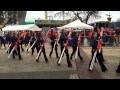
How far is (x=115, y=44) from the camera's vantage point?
30156 millimetres

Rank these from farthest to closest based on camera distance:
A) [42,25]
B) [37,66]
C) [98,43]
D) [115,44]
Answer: [42,25]
[115,44]
[37,66]
[98,43]

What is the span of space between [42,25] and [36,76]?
107ft

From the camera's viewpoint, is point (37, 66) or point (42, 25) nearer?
point (37, 66)

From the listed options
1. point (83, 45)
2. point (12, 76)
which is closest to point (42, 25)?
point (83, 45)

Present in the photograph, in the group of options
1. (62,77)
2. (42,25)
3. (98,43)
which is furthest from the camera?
(42,25)
